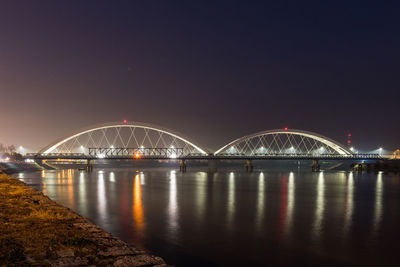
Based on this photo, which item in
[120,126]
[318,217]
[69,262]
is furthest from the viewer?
[120,126]

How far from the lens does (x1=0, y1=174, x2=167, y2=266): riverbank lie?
27.7 ft

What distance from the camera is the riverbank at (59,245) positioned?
845 centimetres

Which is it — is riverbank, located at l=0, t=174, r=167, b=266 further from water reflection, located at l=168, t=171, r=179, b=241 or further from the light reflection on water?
water reflection, located at l=168, t=171, r=179, b=241

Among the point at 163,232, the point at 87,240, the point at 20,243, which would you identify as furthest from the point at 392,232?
the point at 20,243

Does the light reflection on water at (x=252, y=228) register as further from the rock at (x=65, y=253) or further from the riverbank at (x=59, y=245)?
the rock at (x=65, y=253)

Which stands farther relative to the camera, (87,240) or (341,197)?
(341,197)

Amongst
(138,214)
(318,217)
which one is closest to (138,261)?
(138,214)

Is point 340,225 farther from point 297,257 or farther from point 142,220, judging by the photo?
point 142,220

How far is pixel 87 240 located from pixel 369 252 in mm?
12360

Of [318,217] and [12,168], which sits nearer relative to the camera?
[318,217]

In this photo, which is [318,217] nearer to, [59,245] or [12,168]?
[59,245]

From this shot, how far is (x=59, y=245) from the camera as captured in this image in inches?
385

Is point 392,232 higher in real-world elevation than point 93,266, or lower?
lower

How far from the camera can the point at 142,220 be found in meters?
23.9
